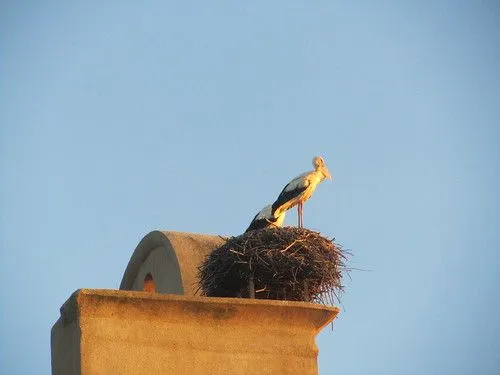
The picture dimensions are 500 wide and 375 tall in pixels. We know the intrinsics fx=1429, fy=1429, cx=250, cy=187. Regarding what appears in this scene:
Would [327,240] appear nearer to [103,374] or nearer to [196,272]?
[196,272]

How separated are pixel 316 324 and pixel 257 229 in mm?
2225

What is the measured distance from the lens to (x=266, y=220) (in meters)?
18.2

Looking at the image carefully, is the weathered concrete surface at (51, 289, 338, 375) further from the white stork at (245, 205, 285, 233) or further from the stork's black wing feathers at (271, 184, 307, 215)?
the stork's black wing feathers at (271, 184, 307, 215)

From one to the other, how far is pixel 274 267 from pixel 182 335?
169 centimetres

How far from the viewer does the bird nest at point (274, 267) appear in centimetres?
1634

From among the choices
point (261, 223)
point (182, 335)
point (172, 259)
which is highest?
point (261, 223)

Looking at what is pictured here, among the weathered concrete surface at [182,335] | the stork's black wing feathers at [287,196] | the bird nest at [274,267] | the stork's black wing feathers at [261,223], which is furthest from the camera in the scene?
the stork's black wing feathers at [287,196]

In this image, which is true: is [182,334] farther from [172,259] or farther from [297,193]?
[297,193]

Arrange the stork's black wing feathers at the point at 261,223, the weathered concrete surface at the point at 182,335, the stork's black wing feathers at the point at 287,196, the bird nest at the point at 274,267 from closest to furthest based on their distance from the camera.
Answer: the weathered concrete surface at the point at 182,335
the bird nest at the point at 274,267
the stork's black wing feathers at the point at 261,223
the stork's black wing feathers at the point at 287,196

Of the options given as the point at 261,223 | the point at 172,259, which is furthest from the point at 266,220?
the point at 172,259

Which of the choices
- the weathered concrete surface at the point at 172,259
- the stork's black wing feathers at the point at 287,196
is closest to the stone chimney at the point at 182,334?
the weathered concrete surface at the point at 172,259

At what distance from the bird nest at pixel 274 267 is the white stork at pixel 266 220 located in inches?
49.9

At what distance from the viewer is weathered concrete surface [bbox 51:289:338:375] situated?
14719mm

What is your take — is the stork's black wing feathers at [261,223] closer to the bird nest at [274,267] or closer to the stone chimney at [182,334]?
the bird nest at [274,267]
